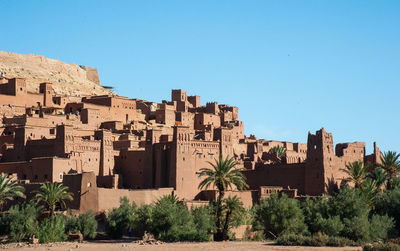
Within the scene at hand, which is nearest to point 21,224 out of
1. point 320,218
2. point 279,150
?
point 320,218

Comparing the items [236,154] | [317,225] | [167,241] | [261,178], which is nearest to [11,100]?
[236,154]

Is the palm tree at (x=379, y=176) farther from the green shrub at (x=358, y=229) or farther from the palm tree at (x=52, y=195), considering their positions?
the palm tree at (x=52, y=195)

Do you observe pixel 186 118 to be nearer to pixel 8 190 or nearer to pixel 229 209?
pixel 8 190

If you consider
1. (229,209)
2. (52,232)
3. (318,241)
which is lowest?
(318,241)

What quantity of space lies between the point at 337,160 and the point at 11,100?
30.8m

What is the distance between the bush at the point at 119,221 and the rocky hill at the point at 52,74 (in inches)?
1396

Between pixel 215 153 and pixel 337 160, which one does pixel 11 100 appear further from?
pixel 337 160

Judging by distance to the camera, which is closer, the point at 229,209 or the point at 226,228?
the point at 226,228

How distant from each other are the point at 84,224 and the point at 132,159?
11673 mm

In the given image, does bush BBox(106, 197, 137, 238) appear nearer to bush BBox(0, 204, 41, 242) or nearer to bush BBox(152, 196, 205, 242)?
bush BBox(152, 196, 205, 242)

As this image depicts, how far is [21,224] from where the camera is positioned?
145 feet

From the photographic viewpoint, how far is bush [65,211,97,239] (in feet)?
145

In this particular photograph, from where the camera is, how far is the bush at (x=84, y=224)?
145 ft

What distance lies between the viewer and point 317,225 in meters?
43.8
